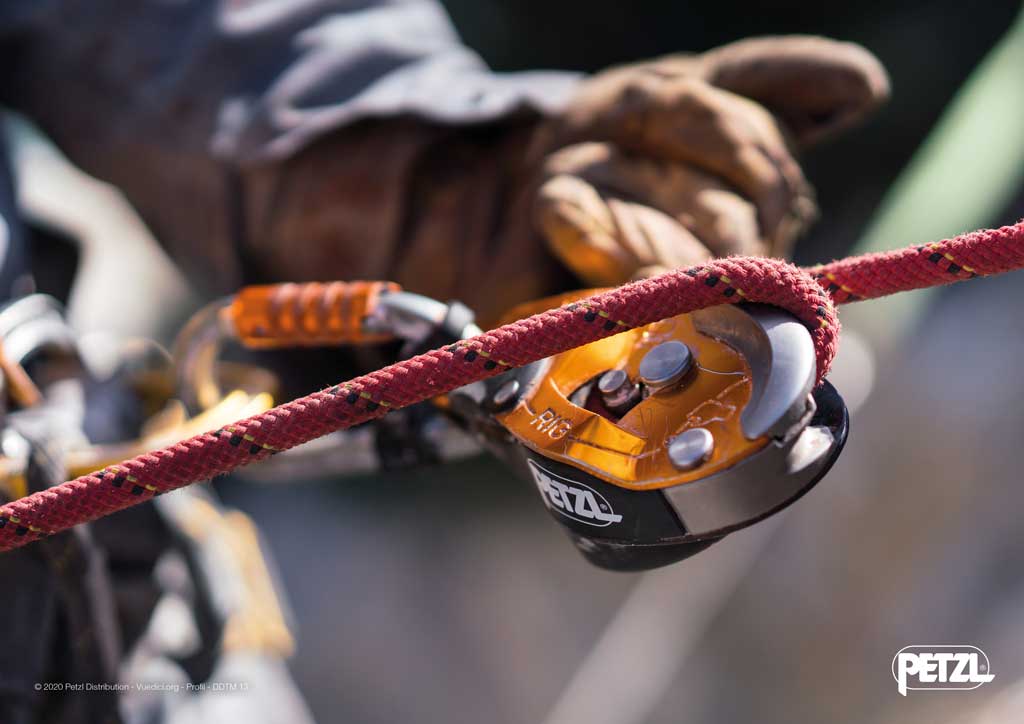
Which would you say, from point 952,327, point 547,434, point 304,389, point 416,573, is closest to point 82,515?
point 547,434

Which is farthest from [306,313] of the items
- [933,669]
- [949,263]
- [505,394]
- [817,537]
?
[817,537]

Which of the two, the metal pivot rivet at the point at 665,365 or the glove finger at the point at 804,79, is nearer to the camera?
the metal pivot rivet at the point at 665,365

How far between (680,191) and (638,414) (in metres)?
0.21

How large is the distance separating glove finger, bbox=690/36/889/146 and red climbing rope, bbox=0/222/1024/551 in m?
0.22

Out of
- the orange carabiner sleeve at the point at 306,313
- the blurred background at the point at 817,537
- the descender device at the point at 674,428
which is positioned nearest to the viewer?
the descender device at the point at 674,428

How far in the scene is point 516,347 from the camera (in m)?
0.34

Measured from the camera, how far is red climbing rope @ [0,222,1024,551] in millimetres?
333

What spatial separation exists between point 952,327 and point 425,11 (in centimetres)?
59

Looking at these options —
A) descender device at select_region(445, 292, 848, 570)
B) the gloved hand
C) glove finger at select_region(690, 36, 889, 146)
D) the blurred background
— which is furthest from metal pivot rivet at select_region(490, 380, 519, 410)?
the blurred background

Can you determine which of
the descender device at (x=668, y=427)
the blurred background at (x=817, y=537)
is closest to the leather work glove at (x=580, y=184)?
the descender device at (x=668, y=427)

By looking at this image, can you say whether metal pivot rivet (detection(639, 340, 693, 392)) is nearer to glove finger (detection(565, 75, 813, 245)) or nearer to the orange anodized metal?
the orange anodized metal

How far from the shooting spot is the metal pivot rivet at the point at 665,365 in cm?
35

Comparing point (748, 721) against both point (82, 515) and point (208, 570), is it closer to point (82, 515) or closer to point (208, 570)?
point (208, 570)

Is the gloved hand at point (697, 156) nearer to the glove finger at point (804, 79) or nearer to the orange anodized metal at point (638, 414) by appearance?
the glove finger at point (804, 79)
